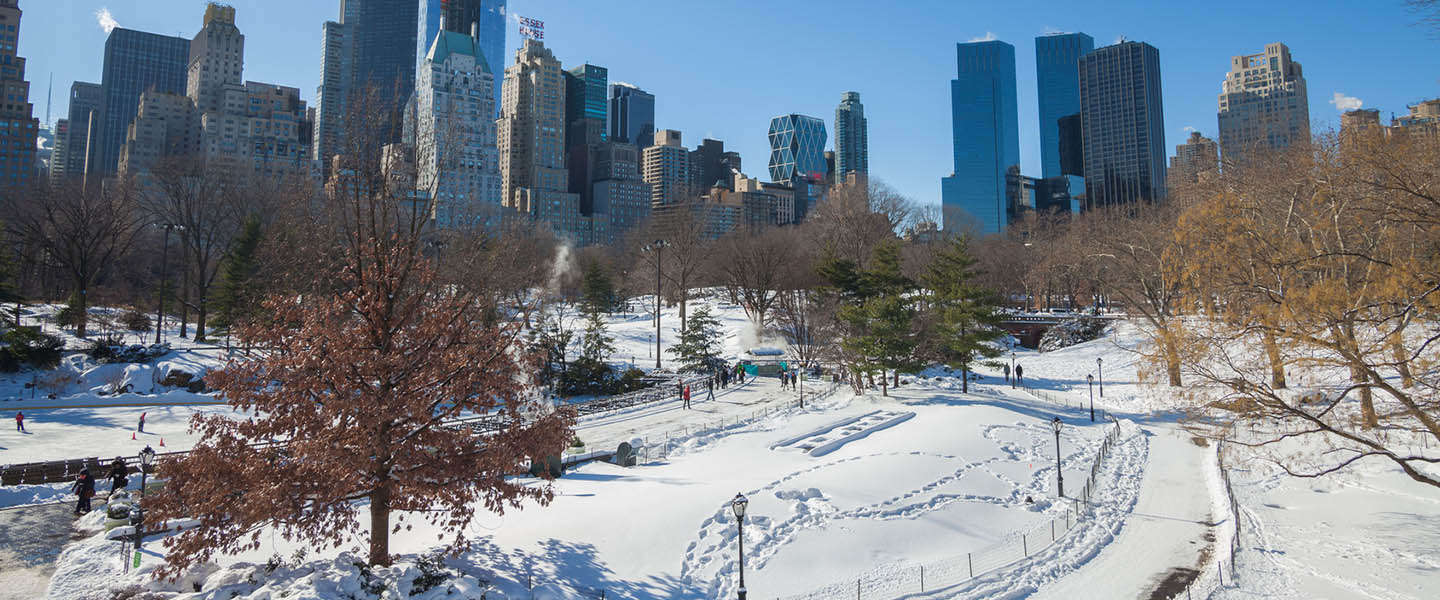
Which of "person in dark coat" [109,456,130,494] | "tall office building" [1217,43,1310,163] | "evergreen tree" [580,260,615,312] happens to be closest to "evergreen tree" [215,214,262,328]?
"person in dark coat" [109,456,130,494]

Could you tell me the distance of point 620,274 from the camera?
84188mm

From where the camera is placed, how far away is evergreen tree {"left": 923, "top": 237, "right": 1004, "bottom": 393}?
3666cm

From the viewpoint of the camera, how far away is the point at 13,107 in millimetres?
145375

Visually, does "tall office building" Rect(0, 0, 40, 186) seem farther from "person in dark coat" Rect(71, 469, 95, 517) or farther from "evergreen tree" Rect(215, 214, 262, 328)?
"person in dark coat" Rect(71, 469, 95, 517)

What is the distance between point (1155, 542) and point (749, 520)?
10.5 m

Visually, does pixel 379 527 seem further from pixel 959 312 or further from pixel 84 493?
pixel 959 312

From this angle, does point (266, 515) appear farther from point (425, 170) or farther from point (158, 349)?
point (158, 349)

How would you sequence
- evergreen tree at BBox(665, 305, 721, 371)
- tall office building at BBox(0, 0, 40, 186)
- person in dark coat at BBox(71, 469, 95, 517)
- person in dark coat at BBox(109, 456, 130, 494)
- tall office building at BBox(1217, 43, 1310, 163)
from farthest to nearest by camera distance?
tall office building at BBox(1217, 43, 1310, 163) < tall office building at BBox(0, 0, 40, 186) < evergreen tree at BBox(665, 305, 721, 371) < person in dark coat at BBox(109, 456, 130, 494) < person in dark coat at BBox(71, 469, 95, 517)

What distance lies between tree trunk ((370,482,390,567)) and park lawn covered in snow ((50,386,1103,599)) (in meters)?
0.78

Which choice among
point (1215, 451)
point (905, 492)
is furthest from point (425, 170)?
point (1215, 451)

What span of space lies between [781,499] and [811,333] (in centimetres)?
2676

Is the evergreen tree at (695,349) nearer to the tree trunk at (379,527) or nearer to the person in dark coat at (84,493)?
the person in dark coat at (84,493)

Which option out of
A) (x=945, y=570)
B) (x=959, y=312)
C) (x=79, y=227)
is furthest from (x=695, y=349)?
(x=79, y=227)

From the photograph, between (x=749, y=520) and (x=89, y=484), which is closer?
(x=749, y=520)
